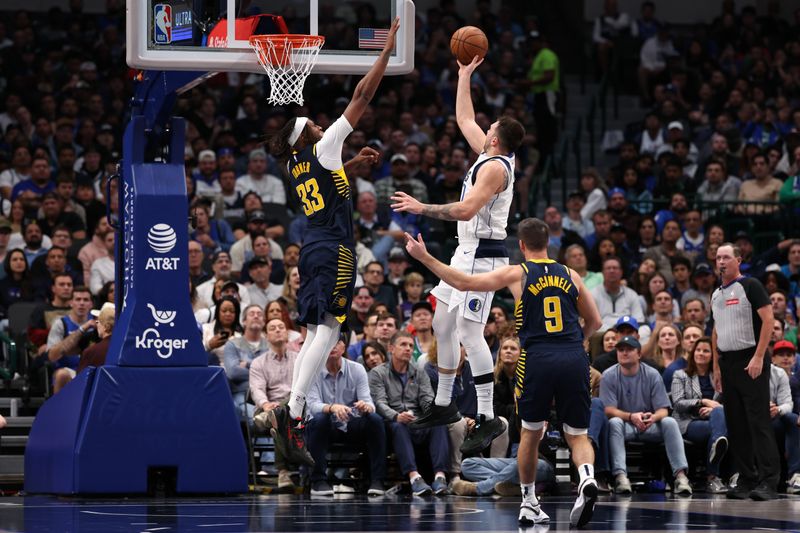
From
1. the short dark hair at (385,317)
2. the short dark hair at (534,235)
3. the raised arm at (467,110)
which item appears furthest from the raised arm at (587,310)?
the short dark hair at (385,317)

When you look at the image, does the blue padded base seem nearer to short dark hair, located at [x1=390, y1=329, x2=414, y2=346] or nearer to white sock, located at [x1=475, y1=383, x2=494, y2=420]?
short dark hair, located at [x1=390, y1=329, x2=414, y2=346]

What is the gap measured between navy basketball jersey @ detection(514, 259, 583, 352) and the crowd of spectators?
2.34m

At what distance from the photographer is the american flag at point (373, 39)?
453 inches

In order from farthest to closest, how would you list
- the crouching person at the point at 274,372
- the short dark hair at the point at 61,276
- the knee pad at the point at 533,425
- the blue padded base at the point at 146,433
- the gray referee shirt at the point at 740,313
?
the short dark hair at the point at 61,276 → the crouching person at the point at 274,372 → the gray referee shirt at the point at 740,313 → the blue padded base at the point at 146,433 → the knee pad at the point at 533,425

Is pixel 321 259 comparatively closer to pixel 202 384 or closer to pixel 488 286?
pixel 488 286

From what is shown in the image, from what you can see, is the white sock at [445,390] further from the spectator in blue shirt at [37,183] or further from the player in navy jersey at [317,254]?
the spectator in blue shirt at [37,183]

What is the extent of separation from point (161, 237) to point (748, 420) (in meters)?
5.77

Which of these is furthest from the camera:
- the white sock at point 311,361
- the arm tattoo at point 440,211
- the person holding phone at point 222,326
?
the person holding phone at point 222,326

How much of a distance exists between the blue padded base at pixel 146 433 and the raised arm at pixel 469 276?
3.38m

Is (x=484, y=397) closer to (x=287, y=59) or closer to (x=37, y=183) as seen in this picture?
(x=287, y=59)

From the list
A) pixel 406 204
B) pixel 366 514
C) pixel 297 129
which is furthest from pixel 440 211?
pixel 366 514

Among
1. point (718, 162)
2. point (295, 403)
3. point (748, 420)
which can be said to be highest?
point (718, 162)

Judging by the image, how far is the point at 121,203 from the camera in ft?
42.3

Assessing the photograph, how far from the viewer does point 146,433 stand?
494 inches
